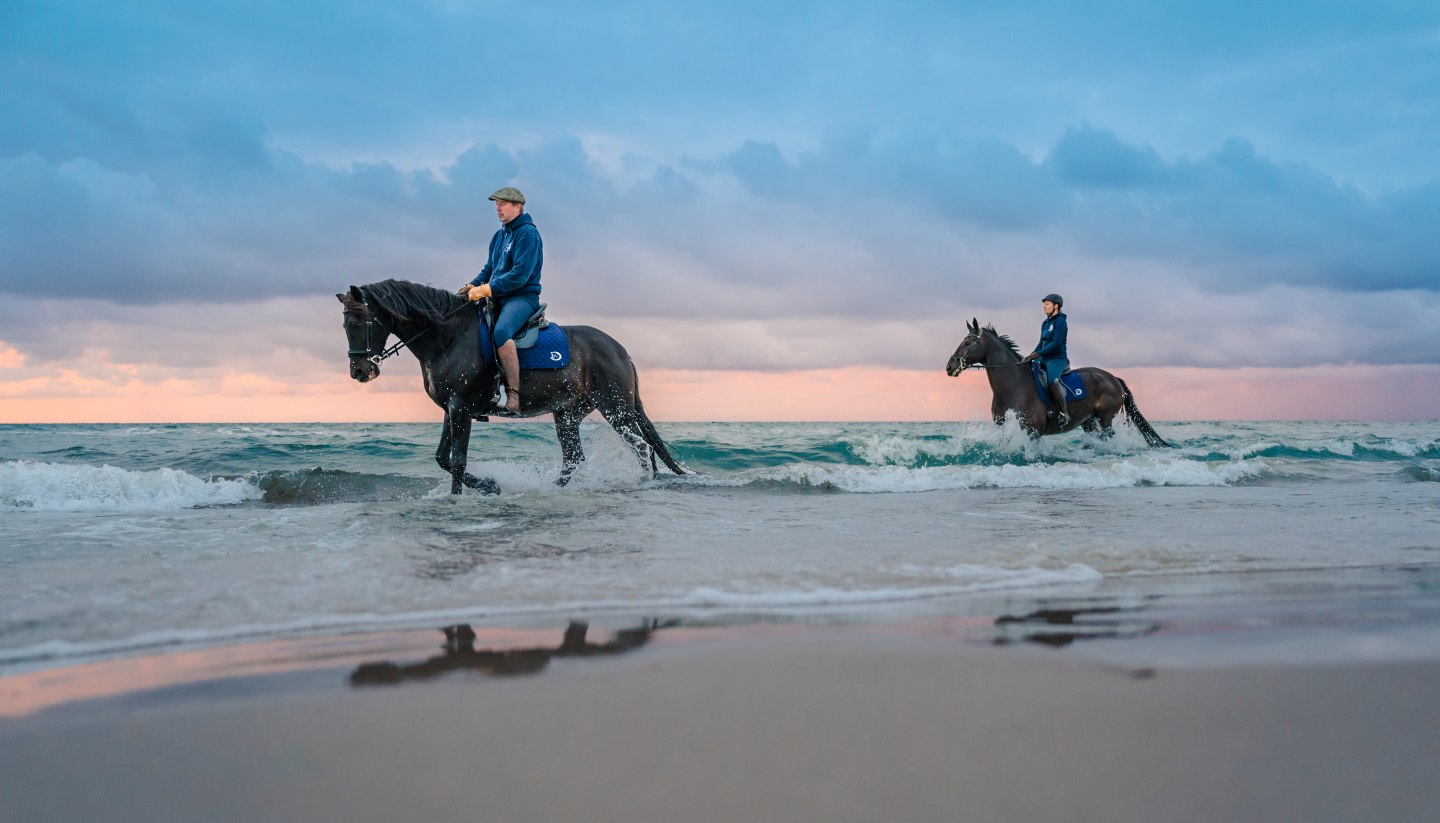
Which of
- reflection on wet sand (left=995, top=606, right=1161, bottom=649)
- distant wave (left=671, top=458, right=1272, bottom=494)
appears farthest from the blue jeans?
reflection on wet sand (left=995, top=606, right=1161, bottom=649)

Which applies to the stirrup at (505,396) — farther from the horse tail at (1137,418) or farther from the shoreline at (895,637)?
the horse tail at (1137,418)

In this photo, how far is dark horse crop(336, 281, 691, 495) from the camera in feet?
25.9

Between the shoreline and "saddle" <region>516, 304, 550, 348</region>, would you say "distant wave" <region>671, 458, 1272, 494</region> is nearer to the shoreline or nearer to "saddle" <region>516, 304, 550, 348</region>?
"saddle" <region>516, 304, 550, 348</region>

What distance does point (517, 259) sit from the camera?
824 cm

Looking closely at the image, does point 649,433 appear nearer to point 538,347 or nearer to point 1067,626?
point 538,347

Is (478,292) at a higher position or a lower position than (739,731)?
higher

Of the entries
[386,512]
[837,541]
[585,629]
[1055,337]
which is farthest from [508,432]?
[585,629]

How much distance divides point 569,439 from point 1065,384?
9.64 m

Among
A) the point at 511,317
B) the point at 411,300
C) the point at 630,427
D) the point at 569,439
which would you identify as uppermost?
the point at 411,300

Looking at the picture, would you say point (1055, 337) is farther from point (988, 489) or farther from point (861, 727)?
point (861, 727)

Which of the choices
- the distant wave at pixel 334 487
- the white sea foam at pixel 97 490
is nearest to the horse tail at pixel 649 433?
the distant wave at pixel 334 487

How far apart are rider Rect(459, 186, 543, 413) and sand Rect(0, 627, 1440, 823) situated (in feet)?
19.8

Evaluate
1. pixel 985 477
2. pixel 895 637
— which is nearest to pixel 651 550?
pixel 895 637

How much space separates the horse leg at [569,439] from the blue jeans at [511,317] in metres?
1.15
